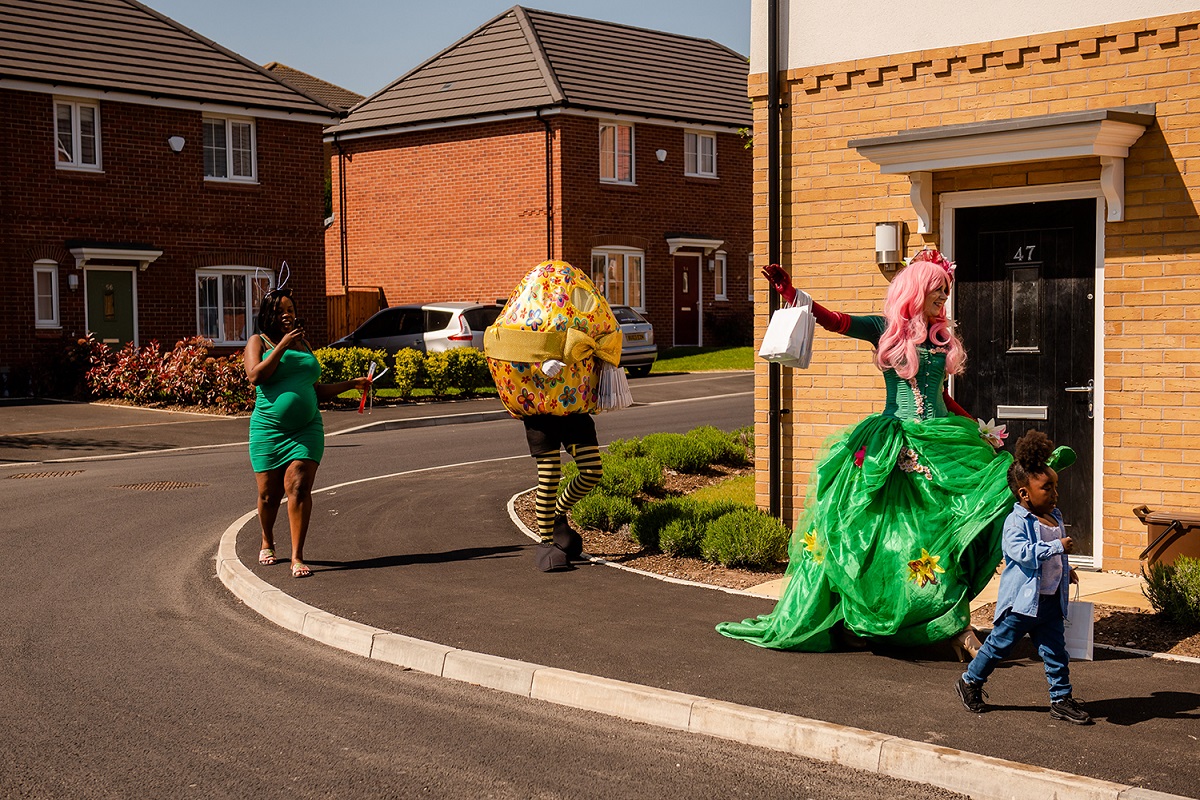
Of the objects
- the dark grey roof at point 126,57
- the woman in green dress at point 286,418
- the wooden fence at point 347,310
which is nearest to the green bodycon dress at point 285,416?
the woman in green dress at point 286,418

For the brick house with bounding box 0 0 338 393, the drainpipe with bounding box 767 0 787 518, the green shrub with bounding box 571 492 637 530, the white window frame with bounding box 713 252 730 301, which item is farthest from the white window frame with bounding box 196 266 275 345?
the drainpipe with bounding box 767 0 787 518

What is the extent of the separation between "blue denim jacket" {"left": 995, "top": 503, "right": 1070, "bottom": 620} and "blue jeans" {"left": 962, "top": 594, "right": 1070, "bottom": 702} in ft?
0.14

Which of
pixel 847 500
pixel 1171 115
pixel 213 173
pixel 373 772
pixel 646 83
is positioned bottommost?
pixel 373 772

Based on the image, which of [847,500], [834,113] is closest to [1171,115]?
[834,113]

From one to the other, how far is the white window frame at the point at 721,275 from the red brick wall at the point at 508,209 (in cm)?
17

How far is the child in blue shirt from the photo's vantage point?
540cm

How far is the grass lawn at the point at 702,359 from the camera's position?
29.3 m

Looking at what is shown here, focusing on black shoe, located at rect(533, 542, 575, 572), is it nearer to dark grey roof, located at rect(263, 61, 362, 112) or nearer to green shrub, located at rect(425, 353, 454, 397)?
green shrub, located at rect(425, 353, 454, 397)

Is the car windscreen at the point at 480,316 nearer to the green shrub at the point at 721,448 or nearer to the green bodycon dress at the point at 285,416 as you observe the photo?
the green shrub at the point at 721,448

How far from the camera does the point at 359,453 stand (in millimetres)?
16281

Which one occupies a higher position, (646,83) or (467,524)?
(646,83)

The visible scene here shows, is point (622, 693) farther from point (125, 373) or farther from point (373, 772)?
point (125, 373)

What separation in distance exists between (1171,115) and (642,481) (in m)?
5.25

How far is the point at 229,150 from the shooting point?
92.0 ft
